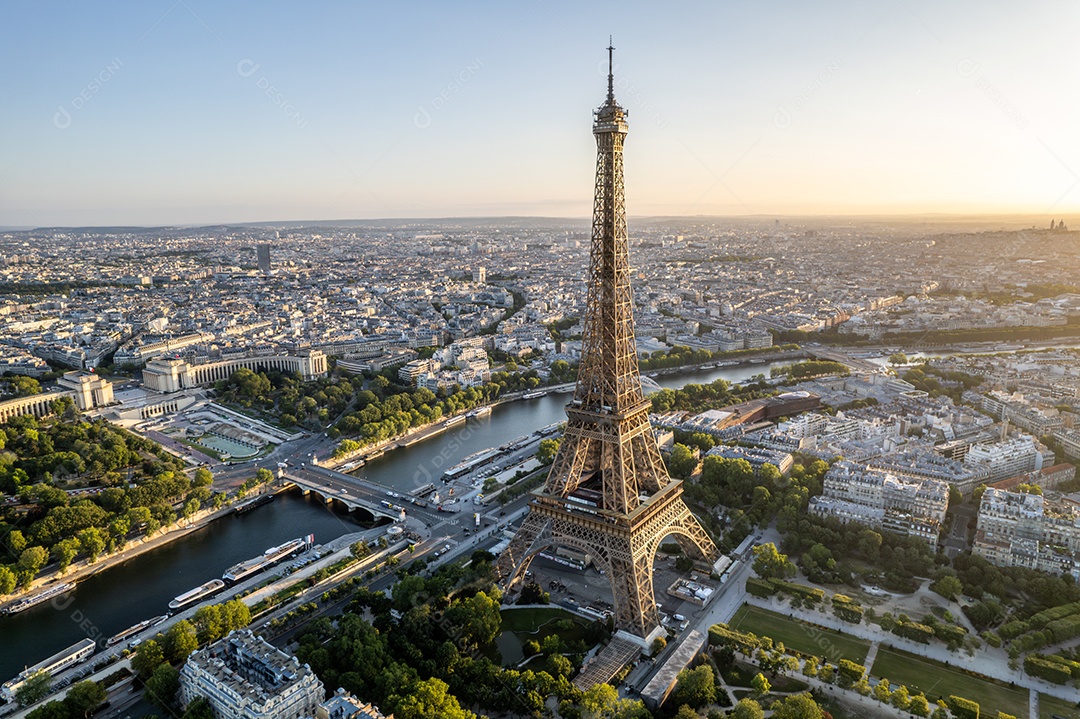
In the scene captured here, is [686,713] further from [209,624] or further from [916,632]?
[209,624]

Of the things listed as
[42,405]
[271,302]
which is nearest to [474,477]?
[42,405]

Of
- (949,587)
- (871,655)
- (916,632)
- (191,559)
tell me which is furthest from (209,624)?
(949,587)

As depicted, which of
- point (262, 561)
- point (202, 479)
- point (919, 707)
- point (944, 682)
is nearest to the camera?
point (919, 707)

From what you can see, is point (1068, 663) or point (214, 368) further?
point (214, 368)

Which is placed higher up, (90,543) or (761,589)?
(90,543)

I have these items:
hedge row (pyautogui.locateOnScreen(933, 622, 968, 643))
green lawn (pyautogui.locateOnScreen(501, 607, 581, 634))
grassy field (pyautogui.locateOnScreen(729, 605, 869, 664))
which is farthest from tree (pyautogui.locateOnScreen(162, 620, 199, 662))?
hedge row (pyautogui.locateOnScreen(933, 622, 968, 643))

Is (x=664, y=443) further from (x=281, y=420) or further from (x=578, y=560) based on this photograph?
(x=281, y=420)

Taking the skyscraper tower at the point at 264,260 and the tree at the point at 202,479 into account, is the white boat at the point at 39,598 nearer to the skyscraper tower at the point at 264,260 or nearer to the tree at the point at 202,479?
the tree at the point at 202,479

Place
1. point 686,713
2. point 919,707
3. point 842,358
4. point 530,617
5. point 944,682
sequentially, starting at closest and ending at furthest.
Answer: point 686,713 < point 919,707 < point 944,682 < point 530,617 < point 842,358
